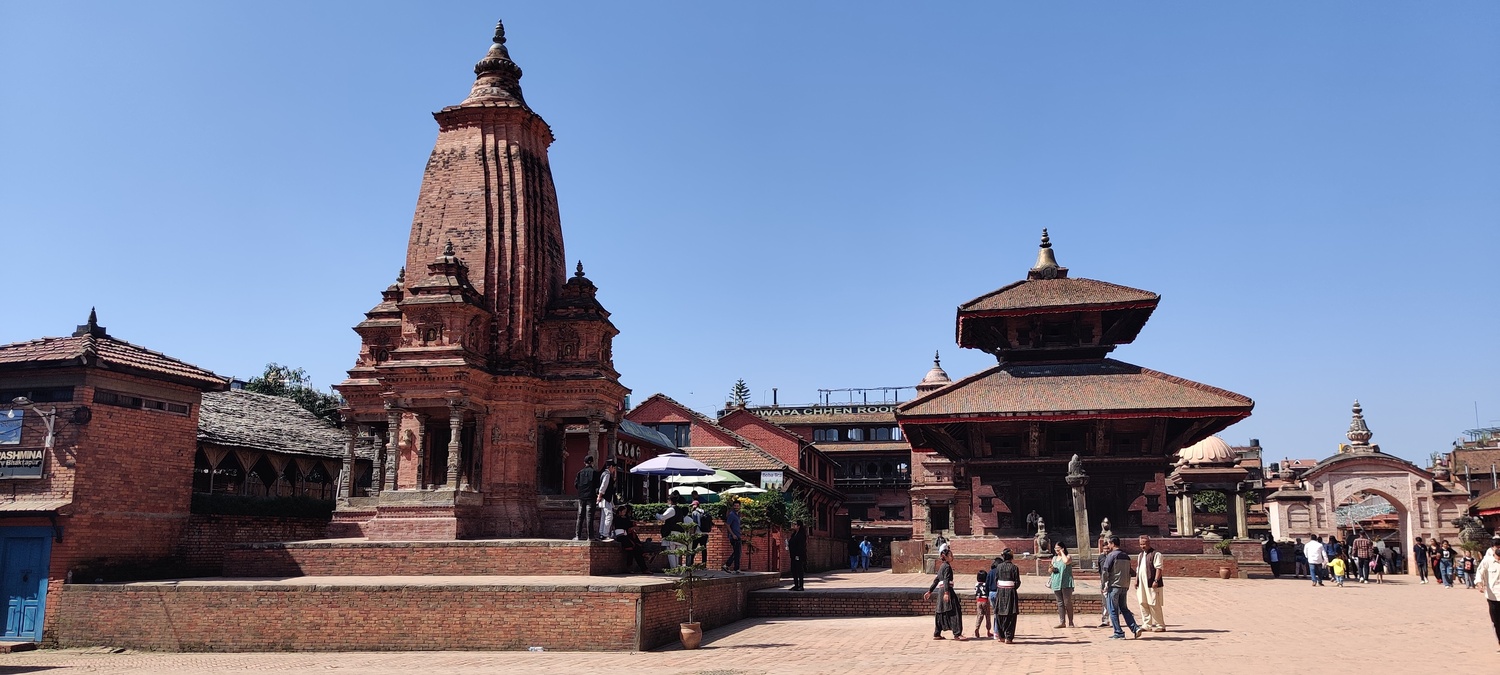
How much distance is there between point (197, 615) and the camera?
58.7 ft

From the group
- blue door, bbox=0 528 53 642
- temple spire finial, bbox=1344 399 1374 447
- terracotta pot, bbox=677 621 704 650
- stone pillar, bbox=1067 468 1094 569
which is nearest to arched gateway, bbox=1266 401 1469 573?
temple spire finial, bbox=1344 399 1374 447

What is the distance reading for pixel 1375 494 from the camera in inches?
2101

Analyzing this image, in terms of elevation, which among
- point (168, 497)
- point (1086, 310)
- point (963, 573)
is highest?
point (1086, 310)

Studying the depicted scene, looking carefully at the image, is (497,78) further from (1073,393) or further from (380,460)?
(1073,393)

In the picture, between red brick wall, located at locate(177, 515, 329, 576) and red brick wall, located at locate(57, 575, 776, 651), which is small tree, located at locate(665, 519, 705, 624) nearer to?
red brick wall, located at locate(57, 575, 776, 651)

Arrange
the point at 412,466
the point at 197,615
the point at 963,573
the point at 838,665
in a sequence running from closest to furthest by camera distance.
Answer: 1. the point at 838,665
2. the point at 197,615
3. the point at 412,466
4. the point at 963,573

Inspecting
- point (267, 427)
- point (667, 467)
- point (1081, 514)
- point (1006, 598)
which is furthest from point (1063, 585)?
point (267, 427)

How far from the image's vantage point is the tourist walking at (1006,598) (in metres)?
16.2

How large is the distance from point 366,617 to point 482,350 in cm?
845

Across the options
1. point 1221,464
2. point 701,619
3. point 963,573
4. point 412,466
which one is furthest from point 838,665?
point 1221,464

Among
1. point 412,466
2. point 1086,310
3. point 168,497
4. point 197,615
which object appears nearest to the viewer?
point 197,615

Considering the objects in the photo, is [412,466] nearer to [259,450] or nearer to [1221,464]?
[259,450]

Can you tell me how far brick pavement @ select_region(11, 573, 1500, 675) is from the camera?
13.6 metres

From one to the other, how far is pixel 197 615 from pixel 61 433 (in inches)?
204
